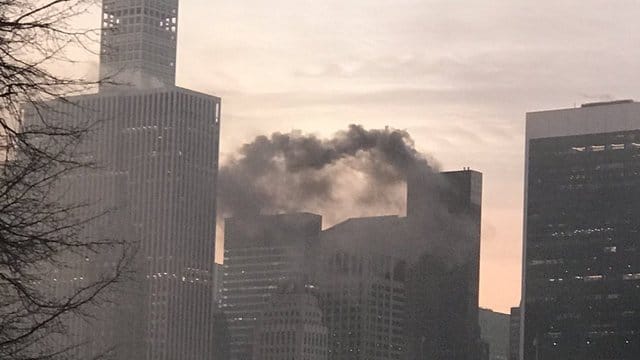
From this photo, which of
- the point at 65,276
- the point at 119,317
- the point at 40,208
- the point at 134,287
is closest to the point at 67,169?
the point at 40,208

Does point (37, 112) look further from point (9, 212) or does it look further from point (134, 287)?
point (134, 287)

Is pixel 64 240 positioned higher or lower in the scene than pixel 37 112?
lower

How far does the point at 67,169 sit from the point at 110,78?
43.1 inches

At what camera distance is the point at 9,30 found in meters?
18.9

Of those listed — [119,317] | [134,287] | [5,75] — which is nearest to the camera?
[5,75]

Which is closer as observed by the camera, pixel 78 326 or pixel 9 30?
pixel 9 30

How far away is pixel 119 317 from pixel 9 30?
6534 inches

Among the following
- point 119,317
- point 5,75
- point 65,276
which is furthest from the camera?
point 119,317

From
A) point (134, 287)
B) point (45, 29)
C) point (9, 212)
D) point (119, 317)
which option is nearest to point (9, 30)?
point (45, 29)

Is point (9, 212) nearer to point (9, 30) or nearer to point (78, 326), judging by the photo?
point (9, 30)

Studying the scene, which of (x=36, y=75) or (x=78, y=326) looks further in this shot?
(x=78, y=326)

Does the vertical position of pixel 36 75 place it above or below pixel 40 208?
above

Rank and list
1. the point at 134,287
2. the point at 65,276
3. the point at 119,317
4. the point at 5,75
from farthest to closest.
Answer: the point at 134,287
the point at 119,317
the point at 65,276
the point at 5,75

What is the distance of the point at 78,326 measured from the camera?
655 feet
